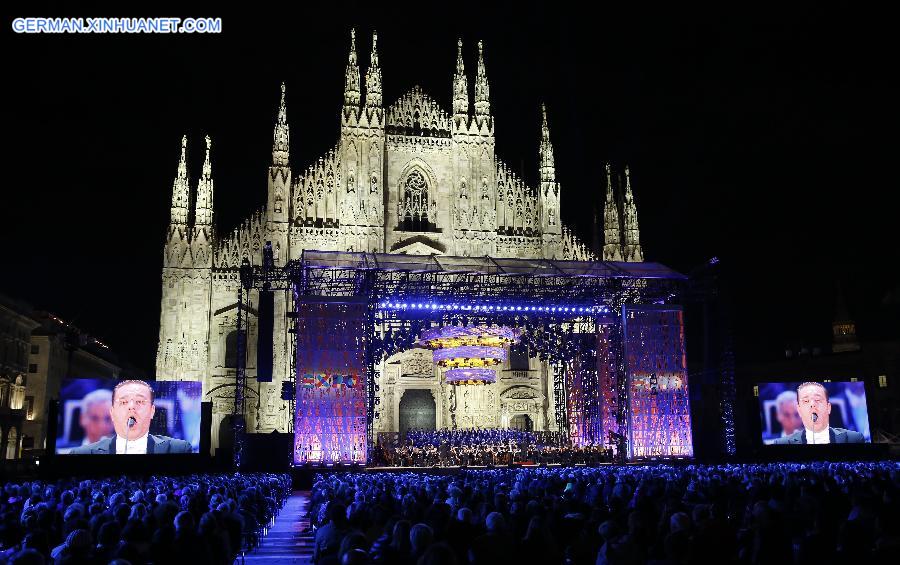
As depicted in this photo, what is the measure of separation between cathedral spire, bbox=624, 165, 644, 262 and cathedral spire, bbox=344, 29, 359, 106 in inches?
635

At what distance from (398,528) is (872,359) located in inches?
2195

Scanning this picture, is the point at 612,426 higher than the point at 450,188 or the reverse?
the reverse

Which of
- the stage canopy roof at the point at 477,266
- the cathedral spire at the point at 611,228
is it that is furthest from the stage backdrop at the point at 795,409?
the cathedral spire at the point at 611,228

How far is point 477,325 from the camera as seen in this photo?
3262 cm

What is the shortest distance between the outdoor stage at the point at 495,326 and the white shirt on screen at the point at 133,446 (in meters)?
3.29

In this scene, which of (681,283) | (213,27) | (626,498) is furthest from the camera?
(681,283)

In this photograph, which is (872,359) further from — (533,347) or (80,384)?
(80,384)

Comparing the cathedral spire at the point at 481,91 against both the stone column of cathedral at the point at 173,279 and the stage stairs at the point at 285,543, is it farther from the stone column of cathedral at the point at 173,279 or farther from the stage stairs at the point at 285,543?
the stage stairs at the point at 285,543

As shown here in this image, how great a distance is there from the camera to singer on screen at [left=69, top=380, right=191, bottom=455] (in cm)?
2602

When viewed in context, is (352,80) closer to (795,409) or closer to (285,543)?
(795,409)

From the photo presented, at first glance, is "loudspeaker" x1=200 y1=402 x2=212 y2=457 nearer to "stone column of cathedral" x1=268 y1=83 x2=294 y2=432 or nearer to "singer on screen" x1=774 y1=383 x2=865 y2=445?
"stone column of cathedral" x1=268 y1=83 x2=294 y2=432

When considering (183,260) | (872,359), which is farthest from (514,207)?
(872,359)

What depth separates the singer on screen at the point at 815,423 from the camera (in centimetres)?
2975

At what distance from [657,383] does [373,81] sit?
74.2ft
